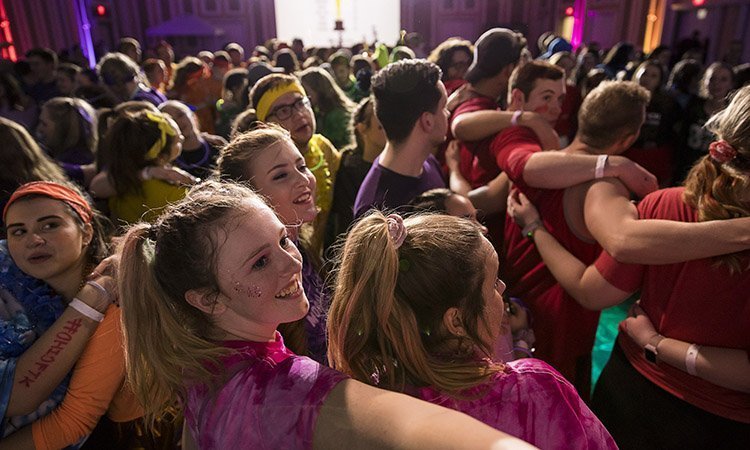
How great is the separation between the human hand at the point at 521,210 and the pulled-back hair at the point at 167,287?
1.19m


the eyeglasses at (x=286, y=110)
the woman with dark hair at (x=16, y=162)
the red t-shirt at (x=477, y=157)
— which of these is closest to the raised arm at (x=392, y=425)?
the red t-shirt at (x=477, y=157)

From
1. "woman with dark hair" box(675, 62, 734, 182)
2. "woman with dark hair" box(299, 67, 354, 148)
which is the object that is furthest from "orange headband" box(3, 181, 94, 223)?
"woman with dark hair" box(675, 62, 734, 182)

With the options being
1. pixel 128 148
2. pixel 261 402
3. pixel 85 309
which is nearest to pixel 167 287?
pixel 261 402

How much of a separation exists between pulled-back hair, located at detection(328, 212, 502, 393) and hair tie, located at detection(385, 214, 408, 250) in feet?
0.05

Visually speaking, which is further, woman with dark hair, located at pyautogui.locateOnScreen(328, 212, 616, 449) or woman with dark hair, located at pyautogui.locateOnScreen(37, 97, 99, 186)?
woman with dark hair, located at pyautogui.locateOnScreen(37, 97, 99, 186)

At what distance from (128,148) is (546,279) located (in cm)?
212

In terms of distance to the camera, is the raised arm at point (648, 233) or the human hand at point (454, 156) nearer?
the raised arm at point (648, 233)

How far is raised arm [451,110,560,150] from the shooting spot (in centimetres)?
208

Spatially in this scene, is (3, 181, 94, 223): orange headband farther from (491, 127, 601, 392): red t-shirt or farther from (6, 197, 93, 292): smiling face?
(491, 127, 601, 392): red t-shirt

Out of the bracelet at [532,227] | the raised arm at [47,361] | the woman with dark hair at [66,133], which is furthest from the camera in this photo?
the woman with dark hair at [66,133]

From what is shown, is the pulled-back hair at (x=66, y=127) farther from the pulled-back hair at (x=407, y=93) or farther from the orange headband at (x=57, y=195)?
the pulled-back hair at (x=407, y=93)

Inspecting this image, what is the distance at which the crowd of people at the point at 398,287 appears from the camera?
3.04 ft

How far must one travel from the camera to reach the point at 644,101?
1.69m

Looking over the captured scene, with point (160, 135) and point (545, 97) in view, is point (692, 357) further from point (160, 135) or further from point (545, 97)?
point (160, 135)
